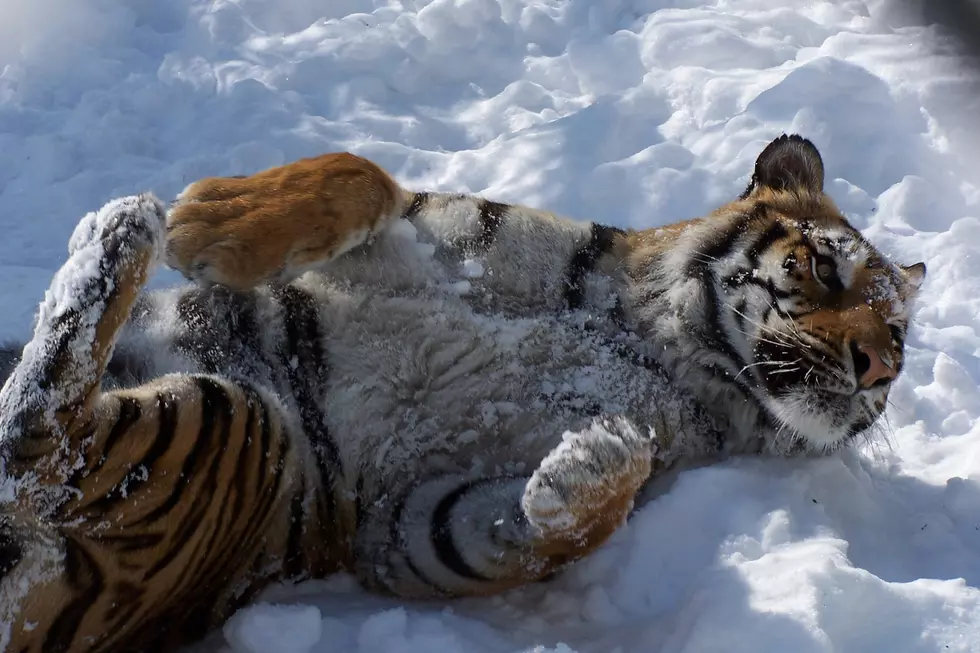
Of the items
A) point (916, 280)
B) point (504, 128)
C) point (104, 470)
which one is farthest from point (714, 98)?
point (104, 470)

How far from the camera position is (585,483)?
6.49 ft

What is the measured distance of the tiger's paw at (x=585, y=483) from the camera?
1.98m

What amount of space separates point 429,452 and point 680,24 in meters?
3.63

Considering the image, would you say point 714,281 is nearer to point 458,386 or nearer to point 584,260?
point 584,260

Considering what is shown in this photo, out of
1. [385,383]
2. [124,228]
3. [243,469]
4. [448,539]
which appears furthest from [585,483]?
[124,228]

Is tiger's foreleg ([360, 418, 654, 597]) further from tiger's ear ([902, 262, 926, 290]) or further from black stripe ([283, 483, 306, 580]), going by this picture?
tiger's ear ([902, 262, 926, 290])

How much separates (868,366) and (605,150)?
7.40ft

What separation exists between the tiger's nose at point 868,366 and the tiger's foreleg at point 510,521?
0.67 m

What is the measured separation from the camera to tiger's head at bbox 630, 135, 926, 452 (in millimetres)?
2465

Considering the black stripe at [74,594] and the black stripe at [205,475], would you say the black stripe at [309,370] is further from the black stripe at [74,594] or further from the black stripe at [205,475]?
the black stripe at [74,594]

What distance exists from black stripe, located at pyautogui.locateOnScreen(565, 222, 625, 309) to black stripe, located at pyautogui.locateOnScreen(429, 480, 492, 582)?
670 mm

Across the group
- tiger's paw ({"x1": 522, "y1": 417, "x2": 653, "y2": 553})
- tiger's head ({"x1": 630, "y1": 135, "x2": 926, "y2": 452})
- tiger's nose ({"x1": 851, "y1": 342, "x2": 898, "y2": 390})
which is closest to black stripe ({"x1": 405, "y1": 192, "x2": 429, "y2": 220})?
tiger's head ({"x1": 630, "y1": 135, "x2": 926, "y2": 452})

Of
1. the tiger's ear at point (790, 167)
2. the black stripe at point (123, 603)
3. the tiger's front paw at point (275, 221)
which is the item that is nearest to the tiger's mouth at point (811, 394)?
the tiger's ear at point (790, 167)

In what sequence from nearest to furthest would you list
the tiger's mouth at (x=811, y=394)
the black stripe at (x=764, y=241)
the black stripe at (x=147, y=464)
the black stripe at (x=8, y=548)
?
the black stripe at (x=8, y=548), the black stripe at (x=147, y=464), the tiger's mouth at (x=811, y=394), the black stripe at (x=764, y=241)
